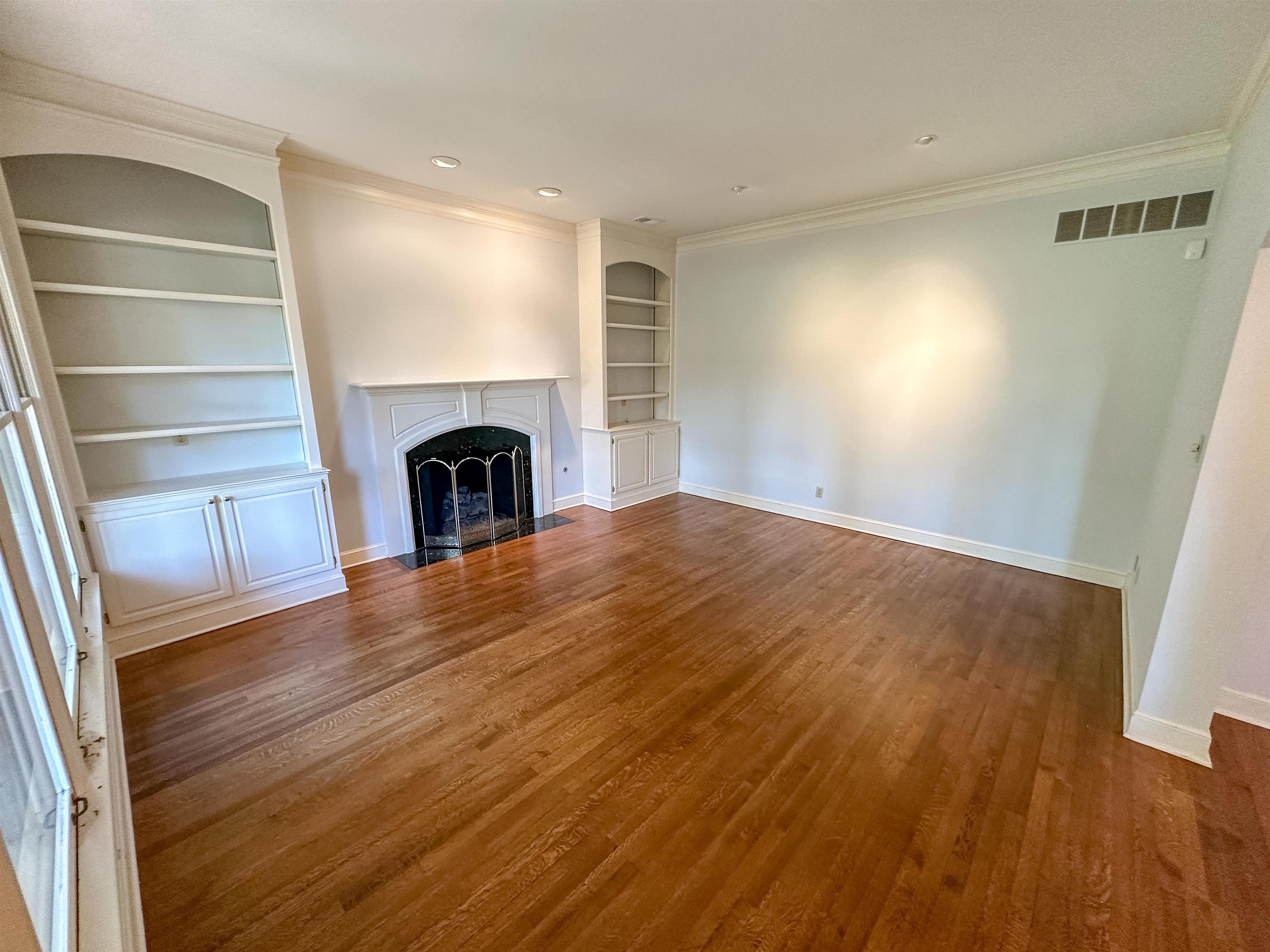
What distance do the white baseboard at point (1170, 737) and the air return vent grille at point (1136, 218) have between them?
9.33ft

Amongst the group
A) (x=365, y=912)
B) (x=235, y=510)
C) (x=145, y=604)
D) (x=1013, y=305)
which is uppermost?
(x=1013, y=305)

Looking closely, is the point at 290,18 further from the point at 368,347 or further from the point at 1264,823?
the point at 1264,823

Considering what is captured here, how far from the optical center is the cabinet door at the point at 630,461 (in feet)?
17.2

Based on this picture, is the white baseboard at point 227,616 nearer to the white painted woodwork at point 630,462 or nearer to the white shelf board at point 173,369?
the white shelf board at point 173,369

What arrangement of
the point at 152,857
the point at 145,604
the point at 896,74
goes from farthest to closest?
1. the point at 145,604
2. the point at 896,74
3. the point at 152,857

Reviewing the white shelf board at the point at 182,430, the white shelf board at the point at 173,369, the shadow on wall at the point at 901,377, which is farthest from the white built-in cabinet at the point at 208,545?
the shadow on wall at the point at 901,377

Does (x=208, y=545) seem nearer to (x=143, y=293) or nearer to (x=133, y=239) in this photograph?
(x=143, y=293)

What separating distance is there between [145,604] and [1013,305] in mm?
5709

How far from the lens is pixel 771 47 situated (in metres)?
2.04

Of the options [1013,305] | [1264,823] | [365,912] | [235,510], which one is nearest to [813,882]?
[365,912]

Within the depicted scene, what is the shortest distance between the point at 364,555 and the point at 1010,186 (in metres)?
5.37

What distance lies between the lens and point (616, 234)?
16.0 feet

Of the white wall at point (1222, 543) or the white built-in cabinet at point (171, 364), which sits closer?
the white wall at point (1222, 543)

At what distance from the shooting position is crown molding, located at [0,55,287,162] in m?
2.22
